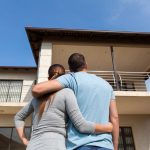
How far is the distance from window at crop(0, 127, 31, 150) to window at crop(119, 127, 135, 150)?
4.23 metres

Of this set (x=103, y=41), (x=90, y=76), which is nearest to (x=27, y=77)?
(x=103, y=41)

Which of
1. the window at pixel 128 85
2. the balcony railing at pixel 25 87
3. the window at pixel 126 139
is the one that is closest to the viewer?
the window at pixel 126 139

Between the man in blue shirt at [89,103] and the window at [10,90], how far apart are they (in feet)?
33.1

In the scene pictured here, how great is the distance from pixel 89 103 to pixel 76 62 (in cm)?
44

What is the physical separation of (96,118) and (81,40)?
29.9ft

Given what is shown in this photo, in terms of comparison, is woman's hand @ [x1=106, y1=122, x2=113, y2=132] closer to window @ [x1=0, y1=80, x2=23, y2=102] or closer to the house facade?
the house facade

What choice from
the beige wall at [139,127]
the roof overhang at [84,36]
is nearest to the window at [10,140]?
the roof overhang at [84,36]

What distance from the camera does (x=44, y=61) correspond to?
377 inches

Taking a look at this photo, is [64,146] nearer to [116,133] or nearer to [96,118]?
[96,118]

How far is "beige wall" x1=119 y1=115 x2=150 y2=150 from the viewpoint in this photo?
10.1 metres

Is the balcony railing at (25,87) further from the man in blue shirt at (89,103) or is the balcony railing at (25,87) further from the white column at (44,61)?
the man in blue shirt at (89,103)

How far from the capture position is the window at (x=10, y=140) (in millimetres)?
10062

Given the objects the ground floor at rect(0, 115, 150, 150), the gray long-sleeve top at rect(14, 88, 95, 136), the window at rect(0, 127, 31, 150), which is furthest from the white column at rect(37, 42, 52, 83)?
the gray long-sleeve top at rect(14, 88, 95, 136)

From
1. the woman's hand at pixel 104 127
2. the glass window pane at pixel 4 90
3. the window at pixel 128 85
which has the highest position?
the window at pixel 128 85
